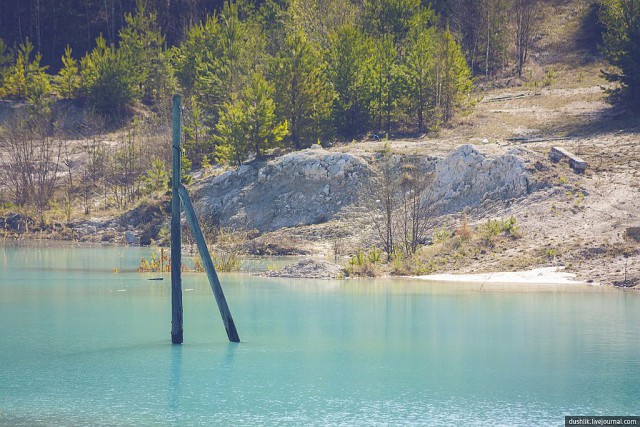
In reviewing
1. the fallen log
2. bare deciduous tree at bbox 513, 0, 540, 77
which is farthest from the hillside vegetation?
the fallen log

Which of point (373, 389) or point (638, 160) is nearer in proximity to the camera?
point (373, 389)

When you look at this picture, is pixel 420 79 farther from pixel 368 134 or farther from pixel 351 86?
pixel 368 134

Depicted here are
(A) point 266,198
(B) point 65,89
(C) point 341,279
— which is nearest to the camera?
(C) point 341,279

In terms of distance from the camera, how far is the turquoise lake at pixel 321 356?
13.7 meters

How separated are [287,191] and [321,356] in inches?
1078

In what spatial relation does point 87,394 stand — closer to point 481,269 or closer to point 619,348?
point 619,348

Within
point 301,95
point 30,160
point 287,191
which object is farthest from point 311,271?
point 30,160

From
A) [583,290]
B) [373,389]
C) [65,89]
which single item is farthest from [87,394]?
[65,89]

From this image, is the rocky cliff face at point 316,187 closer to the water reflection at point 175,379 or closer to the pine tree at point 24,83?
the water reflection at point 175,379

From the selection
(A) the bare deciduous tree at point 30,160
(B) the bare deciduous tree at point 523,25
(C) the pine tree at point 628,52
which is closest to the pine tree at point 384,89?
(C) the pine tree at point 628,52

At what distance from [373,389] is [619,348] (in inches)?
230

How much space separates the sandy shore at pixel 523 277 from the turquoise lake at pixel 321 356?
3.58 feet

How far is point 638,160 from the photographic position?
3872 centimetres


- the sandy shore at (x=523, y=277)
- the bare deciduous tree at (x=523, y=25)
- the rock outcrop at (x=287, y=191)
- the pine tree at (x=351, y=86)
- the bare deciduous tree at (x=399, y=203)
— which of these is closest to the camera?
the sandy shore at (x=523, y=277)
